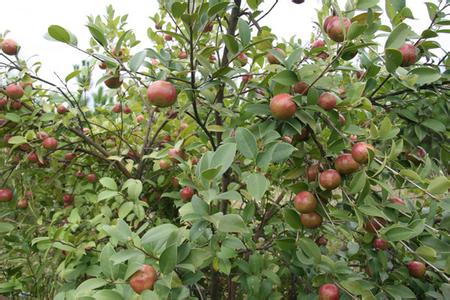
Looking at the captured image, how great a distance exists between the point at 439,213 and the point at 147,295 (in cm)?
129

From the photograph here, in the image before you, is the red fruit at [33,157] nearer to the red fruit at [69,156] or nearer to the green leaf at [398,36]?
the red fruit at [69,156]

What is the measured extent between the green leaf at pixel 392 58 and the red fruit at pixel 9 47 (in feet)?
4.97

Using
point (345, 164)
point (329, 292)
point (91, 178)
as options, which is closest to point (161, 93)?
point (345, 164)

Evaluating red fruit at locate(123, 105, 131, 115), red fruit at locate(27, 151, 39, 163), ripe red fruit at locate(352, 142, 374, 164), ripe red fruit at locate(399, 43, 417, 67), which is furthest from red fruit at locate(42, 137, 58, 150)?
ripe red fruit at locate(399, 43, 417, 67)

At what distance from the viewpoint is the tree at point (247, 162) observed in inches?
39.5

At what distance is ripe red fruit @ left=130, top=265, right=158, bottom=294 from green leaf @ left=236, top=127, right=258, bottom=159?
0.34m

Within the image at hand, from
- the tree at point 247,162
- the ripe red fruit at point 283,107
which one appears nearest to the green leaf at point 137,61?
the tree at point 247,162

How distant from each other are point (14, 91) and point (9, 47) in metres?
0.21

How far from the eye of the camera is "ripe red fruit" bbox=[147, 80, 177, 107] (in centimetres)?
109

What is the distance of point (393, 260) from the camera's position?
5.23 feet

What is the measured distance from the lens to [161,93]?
3.61ft

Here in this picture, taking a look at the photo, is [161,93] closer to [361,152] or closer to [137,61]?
[137,61]

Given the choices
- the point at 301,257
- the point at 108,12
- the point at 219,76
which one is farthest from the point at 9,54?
the point at 301,257

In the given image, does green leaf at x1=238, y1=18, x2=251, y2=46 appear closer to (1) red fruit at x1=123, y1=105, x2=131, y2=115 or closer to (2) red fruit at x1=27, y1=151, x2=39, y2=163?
(2) red fruit at x1=27, y1=151, x2=39, y2=163
